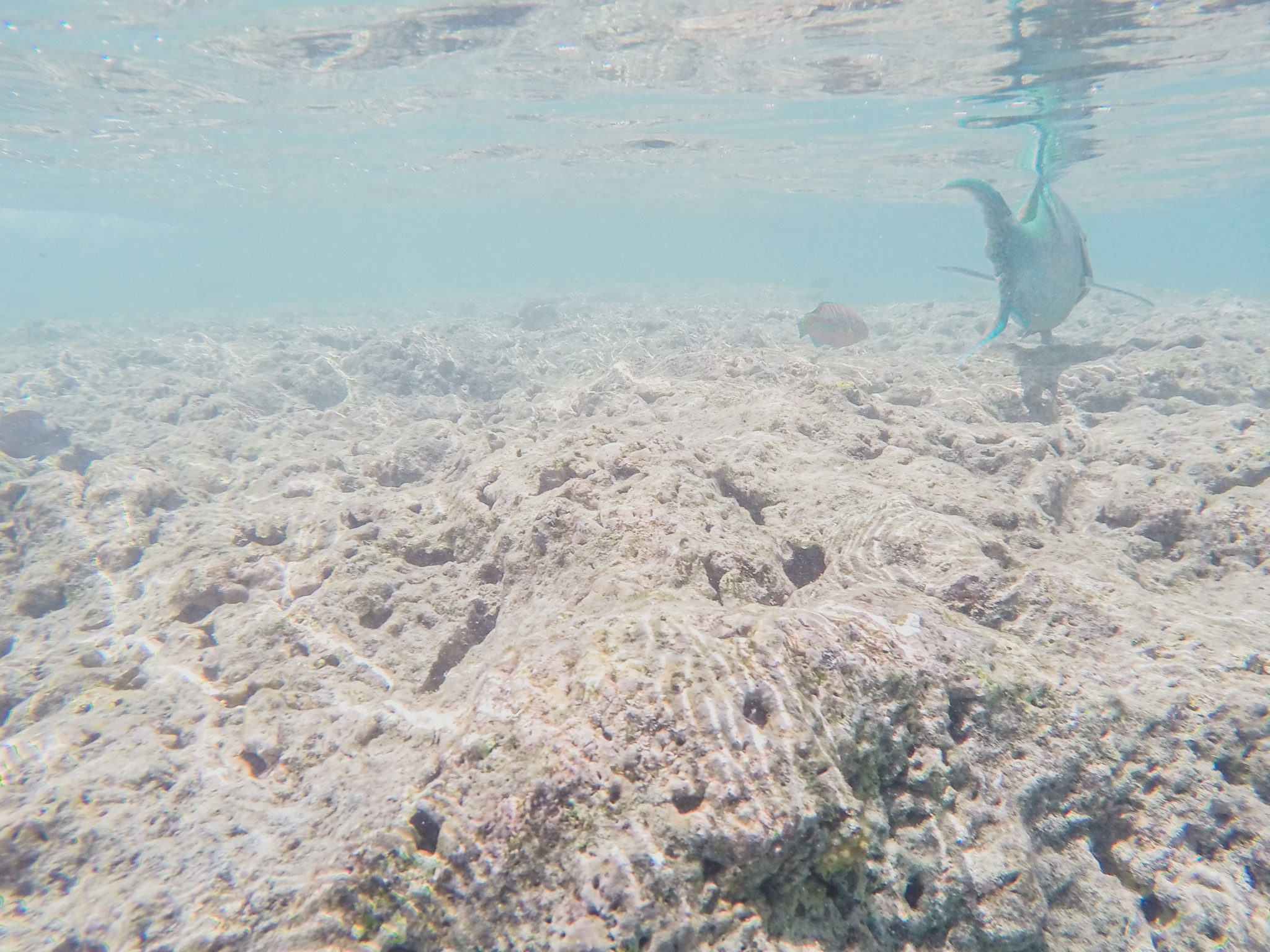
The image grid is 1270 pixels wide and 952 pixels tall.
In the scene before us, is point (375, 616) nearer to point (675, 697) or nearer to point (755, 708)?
point (675, 697)

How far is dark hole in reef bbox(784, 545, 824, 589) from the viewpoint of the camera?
140 inches

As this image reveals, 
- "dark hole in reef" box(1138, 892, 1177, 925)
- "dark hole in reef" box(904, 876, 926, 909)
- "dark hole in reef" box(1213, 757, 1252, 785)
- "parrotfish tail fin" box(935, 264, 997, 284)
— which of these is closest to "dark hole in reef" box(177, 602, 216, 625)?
"dark hole in reef" box(904, 876, 926, 909)

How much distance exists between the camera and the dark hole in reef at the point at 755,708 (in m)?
1.99

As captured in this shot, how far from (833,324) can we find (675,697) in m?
8.11

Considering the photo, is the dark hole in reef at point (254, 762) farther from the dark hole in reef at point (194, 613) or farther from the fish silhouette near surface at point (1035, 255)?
the fish silhouette near surface at point (1035, 255)

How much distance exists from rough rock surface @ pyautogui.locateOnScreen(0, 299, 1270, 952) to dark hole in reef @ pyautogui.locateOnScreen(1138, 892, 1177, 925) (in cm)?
1

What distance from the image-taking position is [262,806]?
2.63 m

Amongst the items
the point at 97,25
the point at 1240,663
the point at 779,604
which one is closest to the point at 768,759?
the point at 779,604

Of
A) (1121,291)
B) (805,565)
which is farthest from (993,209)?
(805,565)

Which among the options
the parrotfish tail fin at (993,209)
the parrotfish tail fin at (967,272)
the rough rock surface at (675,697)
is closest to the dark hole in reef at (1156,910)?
the rough rock surface at (675,697)

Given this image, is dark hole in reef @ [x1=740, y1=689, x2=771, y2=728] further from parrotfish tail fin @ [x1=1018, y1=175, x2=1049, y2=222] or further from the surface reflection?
the surface reflection

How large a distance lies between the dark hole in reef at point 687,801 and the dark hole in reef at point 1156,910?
5.86 ft

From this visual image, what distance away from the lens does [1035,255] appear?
24.0 feet

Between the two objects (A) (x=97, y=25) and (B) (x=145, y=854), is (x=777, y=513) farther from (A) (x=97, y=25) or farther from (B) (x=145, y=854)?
(A) (x=97, y=25)
